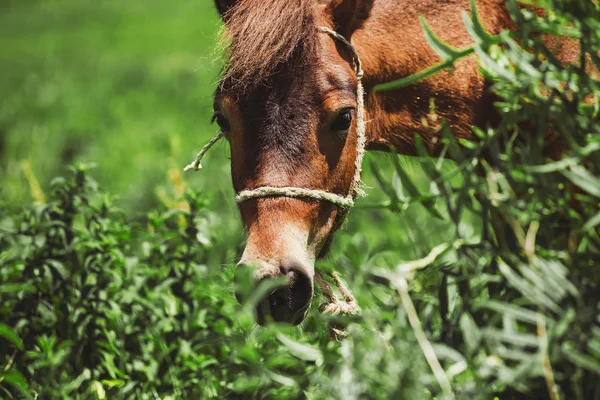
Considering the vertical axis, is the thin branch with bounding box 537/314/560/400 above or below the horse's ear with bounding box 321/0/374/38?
below

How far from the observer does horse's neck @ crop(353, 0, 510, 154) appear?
3.00 metres

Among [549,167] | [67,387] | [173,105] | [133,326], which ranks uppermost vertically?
[549,167]

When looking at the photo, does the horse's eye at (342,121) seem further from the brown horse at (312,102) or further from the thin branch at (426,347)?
the thin branch at (426,347)

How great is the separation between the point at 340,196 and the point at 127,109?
9.77 meters

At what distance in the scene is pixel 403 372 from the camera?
1619 mm

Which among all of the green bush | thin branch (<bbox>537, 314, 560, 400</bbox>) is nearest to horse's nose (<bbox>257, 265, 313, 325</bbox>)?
the green bush

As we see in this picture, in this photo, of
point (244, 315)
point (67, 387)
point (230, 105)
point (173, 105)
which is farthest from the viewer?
point (173, 105)

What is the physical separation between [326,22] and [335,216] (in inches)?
28.9

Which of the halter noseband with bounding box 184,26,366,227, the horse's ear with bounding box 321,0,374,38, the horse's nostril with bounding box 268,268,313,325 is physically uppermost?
the horse's ear with bounding box 321,0,374,38

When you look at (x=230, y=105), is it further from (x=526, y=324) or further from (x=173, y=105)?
(x=173, y=105)

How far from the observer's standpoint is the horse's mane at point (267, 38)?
2.71 metres

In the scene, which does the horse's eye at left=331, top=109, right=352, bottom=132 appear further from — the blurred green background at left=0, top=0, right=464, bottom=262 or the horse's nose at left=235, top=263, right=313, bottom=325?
the horse's nose at left=235, top=263, right=313, bottom=325

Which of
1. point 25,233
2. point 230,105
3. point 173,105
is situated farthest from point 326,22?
point 173,105

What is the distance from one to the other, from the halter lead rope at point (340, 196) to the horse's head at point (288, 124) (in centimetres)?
2
